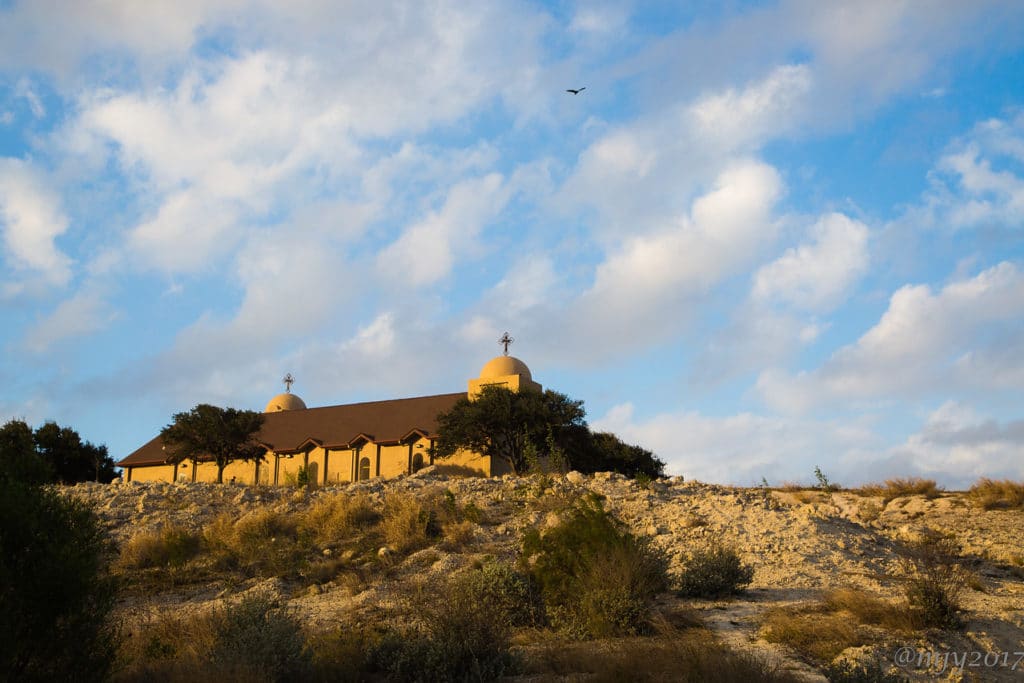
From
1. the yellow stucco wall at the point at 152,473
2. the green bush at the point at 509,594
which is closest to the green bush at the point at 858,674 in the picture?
the green bush at the point at 509,594

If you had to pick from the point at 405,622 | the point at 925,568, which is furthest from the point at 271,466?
the point at 925,568

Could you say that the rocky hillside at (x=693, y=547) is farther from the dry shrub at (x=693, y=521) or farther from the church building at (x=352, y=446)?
the church building at (x=352, y=446)

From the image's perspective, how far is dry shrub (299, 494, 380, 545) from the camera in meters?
18.3

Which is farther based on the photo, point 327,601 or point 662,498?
point 662,498

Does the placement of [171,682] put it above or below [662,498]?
below

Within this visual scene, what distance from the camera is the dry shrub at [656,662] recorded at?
8148mm

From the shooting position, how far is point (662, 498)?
1970 cm

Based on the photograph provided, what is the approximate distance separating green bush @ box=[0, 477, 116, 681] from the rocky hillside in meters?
5.07

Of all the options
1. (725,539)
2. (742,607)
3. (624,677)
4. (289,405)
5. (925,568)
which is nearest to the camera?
(624,677)

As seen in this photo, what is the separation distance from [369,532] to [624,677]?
1065cm

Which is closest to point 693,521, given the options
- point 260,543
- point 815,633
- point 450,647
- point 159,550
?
point 815,633

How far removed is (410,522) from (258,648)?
874cm

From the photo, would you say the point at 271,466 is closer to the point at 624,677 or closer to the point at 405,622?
the point at 405,622

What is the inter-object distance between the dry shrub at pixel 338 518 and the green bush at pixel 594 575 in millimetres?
6331
